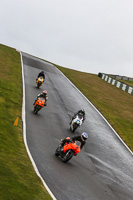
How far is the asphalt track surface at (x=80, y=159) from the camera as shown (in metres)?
12.3

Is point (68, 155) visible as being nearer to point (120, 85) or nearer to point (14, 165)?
point (14, 165)

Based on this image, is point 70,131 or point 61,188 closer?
point 61,188

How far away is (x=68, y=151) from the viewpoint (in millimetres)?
14477

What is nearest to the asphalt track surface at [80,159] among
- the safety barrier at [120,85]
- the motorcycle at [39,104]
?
the motorcycle at [39,104]

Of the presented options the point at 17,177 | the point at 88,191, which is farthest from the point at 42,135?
the point at 17,177

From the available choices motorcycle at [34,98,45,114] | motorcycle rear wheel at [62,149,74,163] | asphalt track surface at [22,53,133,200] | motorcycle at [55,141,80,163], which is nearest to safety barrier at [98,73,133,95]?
asphalt track surface at [22,53,133,200]

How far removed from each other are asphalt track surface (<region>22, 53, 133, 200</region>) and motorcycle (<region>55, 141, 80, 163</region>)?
0.99ft

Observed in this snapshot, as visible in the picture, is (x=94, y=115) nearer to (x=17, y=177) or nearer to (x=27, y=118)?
(x=27, y=118)

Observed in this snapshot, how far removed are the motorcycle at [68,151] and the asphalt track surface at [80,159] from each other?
0.30 metres

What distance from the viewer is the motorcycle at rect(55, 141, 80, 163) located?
47.3ft

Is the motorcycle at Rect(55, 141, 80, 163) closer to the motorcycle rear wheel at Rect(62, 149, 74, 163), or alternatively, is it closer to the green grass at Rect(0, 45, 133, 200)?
the motorcycle rear wheel at Rect(62, 149, 74, 163)

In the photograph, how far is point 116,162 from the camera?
60.5ft

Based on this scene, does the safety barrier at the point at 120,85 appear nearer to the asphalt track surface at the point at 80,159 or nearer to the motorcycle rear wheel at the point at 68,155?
the asphalt track surface at the point at 80,159

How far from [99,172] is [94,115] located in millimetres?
13899
